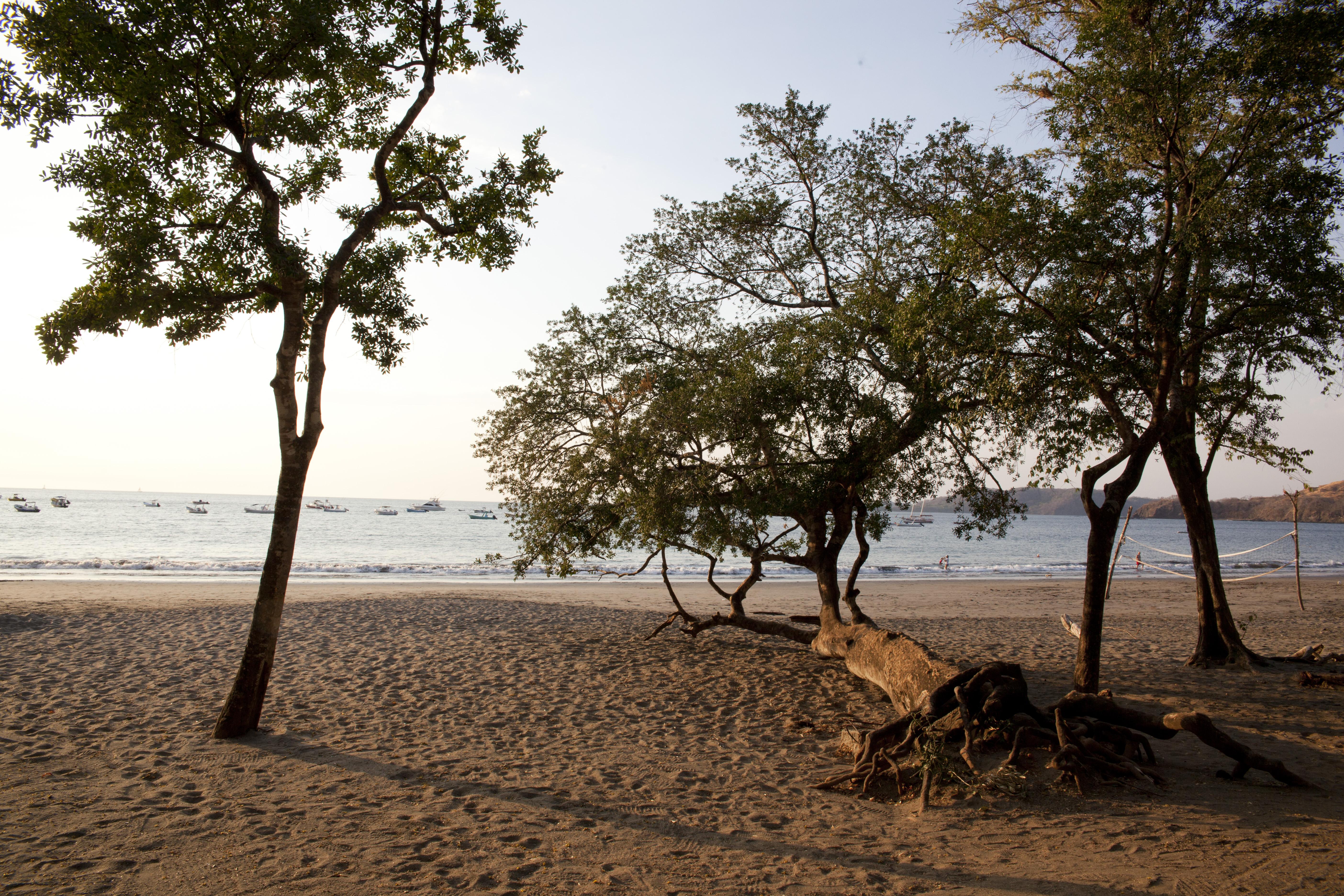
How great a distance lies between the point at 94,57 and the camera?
233 inches

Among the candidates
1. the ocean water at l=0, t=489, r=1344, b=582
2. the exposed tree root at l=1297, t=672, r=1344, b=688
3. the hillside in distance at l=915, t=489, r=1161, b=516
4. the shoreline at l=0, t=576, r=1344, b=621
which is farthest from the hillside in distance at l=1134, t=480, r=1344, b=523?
the exposed tree root at l=1297, t=672, r=1344, b=688

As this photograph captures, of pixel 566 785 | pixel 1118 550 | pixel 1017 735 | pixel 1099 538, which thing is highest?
pixel 1099 538

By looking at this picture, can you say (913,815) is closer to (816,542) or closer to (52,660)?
(816,542)

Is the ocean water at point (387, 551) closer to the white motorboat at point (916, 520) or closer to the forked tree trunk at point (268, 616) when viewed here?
the white motorboat at point (916, 520)

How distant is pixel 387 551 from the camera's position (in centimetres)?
4831

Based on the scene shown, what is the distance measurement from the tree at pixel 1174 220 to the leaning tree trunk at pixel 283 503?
710cm

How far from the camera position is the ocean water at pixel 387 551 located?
107ft

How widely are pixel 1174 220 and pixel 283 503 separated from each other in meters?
10.0

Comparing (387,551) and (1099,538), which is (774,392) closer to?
(1099,538)

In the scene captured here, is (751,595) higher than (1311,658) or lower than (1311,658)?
lower

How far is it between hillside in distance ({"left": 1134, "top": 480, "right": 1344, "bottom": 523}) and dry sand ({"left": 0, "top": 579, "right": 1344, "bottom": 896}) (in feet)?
490

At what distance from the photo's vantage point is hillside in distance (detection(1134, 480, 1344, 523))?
15150 cm

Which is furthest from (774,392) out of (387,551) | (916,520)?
(916,520)

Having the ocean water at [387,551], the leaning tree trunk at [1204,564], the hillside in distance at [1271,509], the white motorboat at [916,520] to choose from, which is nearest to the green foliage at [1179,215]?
the leaning tree trunk at [1204,564]
